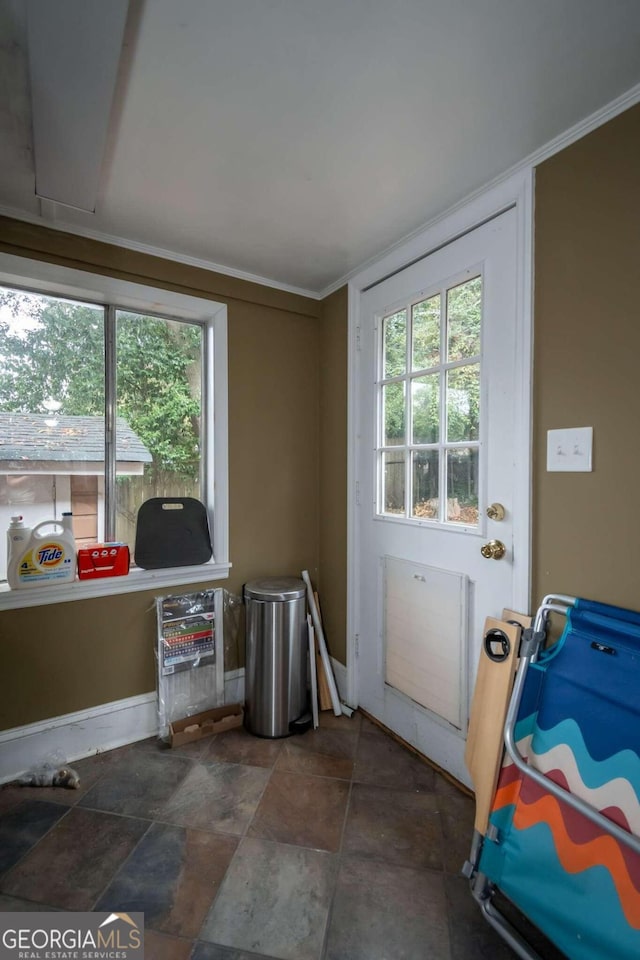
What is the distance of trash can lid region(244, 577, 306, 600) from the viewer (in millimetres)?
2215

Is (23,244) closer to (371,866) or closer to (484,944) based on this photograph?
(371,866)

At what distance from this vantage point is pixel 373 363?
2283mm

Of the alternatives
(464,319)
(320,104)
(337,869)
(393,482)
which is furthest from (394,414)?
(337,869)

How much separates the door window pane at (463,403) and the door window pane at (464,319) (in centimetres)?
7

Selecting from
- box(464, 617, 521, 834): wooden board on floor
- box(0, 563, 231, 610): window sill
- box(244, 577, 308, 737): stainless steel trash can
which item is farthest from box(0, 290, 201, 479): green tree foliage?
box(464, 617, 521, 834): wooden board on floor

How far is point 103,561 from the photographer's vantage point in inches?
80.9

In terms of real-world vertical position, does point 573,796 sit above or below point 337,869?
above

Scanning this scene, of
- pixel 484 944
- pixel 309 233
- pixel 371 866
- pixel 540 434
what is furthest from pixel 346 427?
pixel 484 944

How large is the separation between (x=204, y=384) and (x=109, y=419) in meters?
0.55

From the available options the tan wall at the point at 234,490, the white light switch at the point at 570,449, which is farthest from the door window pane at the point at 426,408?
the tan wall at the point at 234,490

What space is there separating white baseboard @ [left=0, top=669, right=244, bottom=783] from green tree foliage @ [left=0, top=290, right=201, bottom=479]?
1.21 metres

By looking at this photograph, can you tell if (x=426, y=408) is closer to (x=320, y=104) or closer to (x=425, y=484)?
(x=425, y=484)

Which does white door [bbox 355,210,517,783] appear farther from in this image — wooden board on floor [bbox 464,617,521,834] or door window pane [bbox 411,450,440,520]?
wooden board on floor [bbox 464,617,521,834]

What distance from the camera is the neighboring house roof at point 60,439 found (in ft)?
6.43
